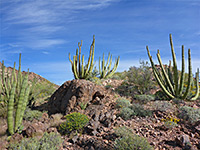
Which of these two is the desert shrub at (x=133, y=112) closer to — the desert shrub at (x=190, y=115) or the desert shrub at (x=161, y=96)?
the desert shrub at (x=190, y=115)

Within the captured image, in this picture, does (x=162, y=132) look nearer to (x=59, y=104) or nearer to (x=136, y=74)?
(x=59, y=104)

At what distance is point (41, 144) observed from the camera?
5.54 m

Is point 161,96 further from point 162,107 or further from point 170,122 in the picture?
point 170,122

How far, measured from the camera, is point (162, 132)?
250 inches

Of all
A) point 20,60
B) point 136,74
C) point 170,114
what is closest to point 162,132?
point 170,114

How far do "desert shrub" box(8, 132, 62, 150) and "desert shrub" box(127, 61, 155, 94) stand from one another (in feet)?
25.8

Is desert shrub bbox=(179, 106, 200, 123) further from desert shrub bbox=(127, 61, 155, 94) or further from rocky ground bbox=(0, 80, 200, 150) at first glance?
desert shrub bbox=(127, 61, 155, 94)

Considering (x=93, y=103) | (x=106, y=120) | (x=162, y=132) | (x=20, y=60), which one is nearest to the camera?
(x=162, y=132)

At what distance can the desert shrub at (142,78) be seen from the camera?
40.7 ft

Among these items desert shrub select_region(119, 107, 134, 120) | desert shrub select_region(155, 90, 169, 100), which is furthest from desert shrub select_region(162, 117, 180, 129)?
desert shrub select_region(155, 90, 169, 100)

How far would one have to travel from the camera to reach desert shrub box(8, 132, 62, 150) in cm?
512

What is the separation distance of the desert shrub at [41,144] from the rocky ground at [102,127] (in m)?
0.31

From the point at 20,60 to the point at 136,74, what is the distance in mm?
7690

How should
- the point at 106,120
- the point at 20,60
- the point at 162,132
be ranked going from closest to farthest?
the point at 162,132, the point at 106,120, the point at 20,60
